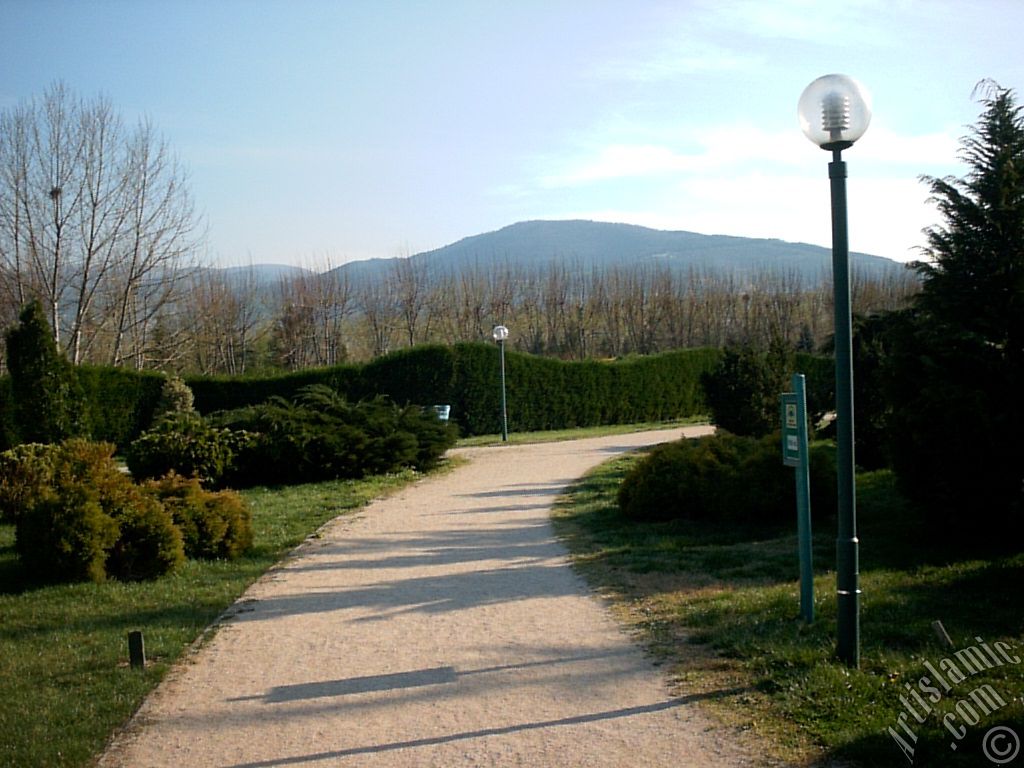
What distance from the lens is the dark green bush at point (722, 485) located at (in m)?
10.7

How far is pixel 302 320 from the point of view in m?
41.0

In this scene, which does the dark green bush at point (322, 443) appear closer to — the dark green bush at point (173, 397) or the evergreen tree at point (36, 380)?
the evergreen tree at point (36, 380)

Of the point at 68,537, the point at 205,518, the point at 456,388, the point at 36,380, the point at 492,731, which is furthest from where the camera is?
the point at 456,388

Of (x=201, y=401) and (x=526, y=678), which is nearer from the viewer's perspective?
(x=526, y=678)

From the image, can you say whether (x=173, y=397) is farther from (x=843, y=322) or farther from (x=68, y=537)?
(x=843, y=322)

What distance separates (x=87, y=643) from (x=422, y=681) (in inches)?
105

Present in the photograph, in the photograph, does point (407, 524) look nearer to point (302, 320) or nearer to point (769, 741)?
point (769, 741)

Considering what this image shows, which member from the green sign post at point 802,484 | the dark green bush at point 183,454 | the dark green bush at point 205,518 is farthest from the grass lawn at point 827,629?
the dark green bush at point 183,454

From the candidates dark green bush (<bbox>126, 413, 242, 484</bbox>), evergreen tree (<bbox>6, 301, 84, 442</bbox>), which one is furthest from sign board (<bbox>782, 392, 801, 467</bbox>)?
evergreen tree (<bbox>6, 301, 84, 442</bbox>)

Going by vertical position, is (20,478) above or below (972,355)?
below

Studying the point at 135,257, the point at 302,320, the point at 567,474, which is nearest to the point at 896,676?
the point at 567,474

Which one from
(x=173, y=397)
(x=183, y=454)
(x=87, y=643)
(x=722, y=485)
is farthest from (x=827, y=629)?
(x=173, y=397)

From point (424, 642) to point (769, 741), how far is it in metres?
2.76

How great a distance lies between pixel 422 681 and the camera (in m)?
5.70
